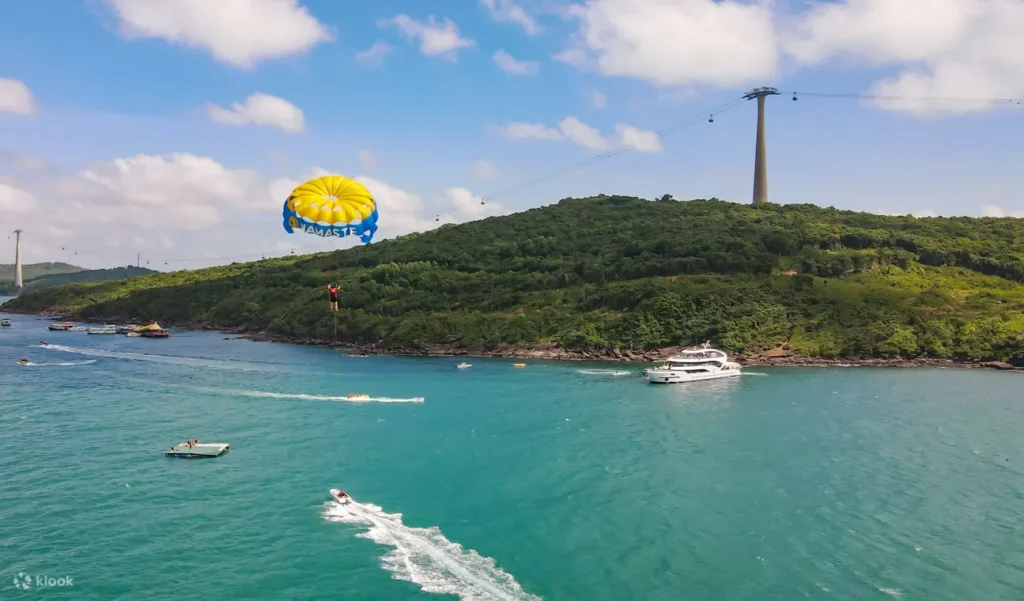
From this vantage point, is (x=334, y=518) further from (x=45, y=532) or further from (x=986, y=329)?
(x=986, y=329)

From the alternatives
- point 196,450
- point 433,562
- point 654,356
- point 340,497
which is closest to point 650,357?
point 654,356

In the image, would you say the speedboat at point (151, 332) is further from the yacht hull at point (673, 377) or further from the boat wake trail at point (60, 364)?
the yacht hull at point (673, 377)

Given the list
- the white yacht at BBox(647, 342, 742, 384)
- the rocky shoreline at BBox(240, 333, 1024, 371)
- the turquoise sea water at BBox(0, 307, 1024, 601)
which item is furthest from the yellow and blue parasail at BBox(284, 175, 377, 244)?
the rocky shoreline at BBox(240, 333, 1024, 371)

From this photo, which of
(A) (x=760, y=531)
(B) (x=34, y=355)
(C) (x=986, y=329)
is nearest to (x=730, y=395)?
(A) (x=760, y=531)

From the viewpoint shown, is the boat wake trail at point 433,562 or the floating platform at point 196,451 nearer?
the boat wake trail at point 433,562

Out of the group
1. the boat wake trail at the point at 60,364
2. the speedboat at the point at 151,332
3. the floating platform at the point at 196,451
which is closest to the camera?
the floating platform at the point at 196,451

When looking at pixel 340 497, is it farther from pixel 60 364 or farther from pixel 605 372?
pixel 60 364

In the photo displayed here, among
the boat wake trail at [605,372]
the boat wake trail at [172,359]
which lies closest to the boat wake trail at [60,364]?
the boat wake trail at [172,359]

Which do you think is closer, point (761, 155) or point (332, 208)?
point (332, 208)
